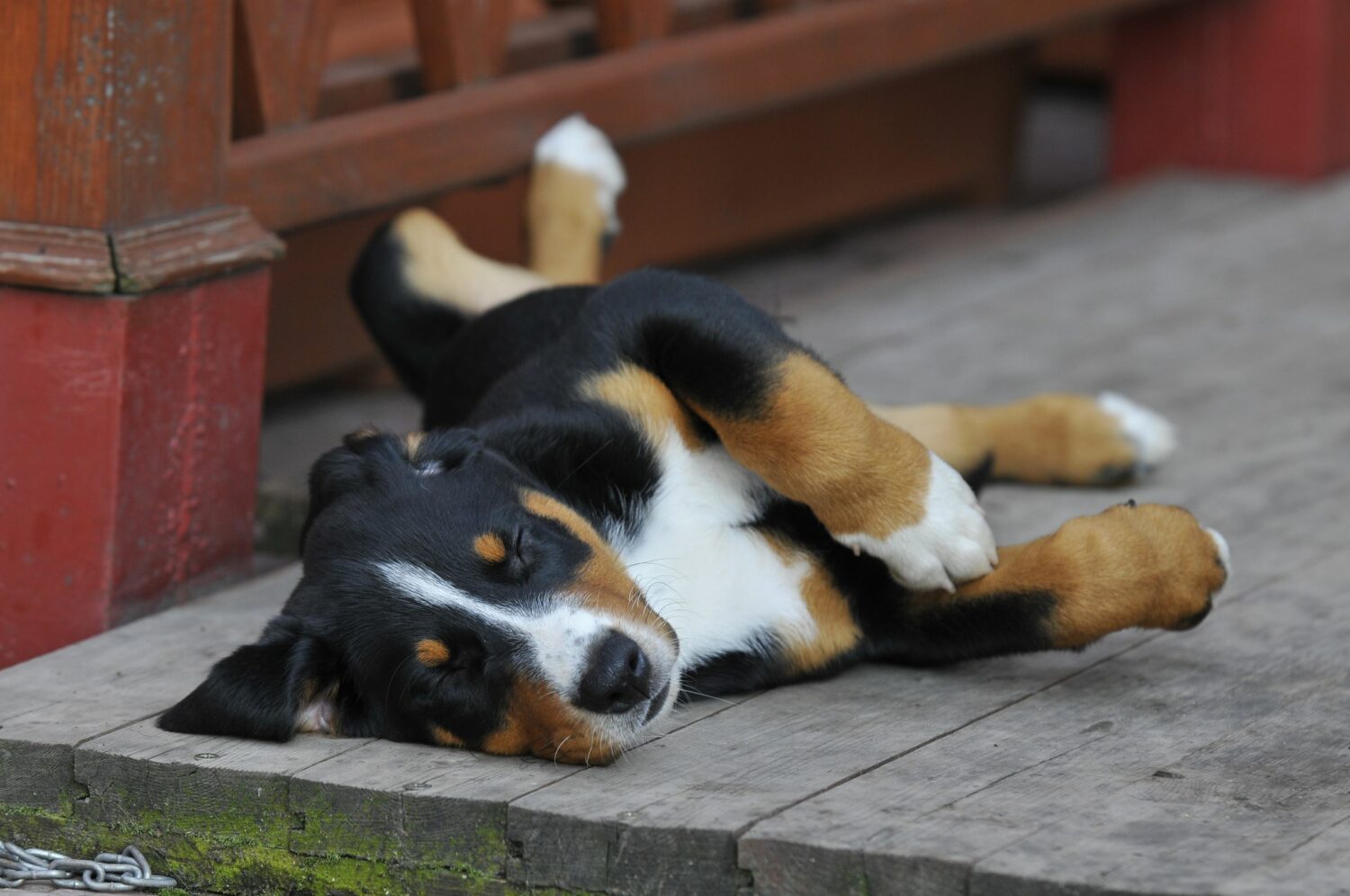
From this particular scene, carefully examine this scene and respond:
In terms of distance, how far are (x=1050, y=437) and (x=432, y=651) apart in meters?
1.71

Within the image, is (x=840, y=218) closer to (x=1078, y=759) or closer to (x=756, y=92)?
(x=756, y=92)

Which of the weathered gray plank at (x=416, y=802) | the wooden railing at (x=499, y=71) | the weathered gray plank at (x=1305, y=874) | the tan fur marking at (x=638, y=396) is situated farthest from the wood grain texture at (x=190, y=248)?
the weathered gray plank at (x=1305, y=874)

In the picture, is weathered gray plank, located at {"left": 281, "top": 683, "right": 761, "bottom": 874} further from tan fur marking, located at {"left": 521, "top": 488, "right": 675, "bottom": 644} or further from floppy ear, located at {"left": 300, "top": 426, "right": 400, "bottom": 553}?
floppy ear, located at {"left": 300, "top": 426, "right": 400, "bottom": 553}

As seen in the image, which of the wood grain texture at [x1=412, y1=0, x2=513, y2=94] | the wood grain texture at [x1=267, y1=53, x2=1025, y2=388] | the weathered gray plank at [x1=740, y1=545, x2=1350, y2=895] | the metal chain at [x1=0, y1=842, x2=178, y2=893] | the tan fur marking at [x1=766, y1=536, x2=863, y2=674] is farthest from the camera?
the wood grain texture at [x1=267, y1=53, x2=1025, y2=388]

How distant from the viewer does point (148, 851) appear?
2.76 metres

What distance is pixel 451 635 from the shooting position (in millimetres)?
2619

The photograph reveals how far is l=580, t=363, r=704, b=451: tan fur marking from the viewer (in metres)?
3.05

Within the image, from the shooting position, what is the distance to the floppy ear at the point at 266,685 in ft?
8.83

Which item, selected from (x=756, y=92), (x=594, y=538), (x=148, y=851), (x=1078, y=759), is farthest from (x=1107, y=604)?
(x=756, y=92)

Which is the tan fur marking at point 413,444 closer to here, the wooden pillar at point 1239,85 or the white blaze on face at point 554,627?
the white blaze on face at point 554,627

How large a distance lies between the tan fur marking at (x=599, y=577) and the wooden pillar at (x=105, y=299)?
0.84 m

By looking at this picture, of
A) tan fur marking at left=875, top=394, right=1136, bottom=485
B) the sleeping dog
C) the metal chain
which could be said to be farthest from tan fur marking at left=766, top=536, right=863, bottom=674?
the metal chain

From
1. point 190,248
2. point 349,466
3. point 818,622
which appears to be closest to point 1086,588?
point 818,622

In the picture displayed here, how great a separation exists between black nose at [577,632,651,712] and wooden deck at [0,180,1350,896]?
0.35ft
